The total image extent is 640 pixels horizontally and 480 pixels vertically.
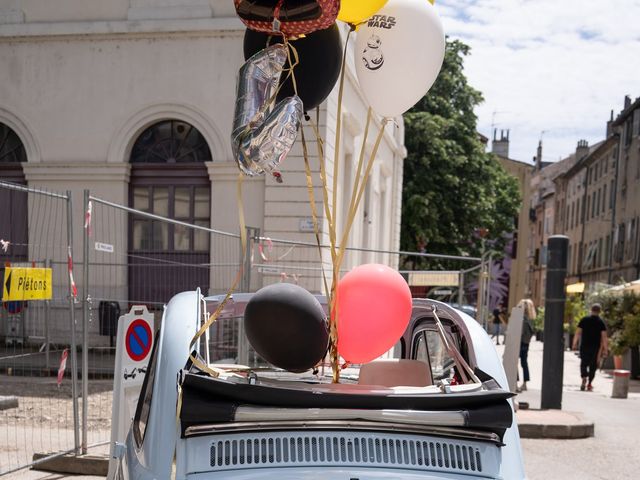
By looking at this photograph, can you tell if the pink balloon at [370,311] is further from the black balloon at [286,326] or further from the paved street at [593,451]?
the paved street at [593,451]

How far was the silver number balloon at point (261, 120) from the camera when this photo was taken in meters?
3.51

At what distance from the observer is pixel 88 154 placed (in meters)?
16.5

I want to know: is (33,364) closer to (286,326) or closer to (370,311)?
(370,311)

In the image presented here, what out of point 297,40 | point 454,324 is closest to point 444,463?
point 454,324

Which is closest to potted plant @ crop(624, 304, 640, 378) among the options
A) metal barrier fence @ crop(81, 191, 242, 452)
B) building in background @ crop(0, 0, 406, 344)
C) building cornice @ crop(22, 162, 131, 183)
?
building in background @ crop(0, 0, 406, 344)

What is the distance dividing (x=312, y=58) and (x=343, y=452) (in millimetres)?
2133

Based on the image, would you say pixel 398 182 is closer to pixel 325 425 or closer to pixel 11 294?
pixel 11 294

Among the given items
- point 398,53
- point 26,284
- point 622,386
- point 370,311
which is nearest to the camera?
point 370,311

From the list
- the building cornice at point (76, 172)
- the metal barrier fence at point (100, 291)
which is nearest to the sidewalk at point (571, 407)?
the metal barrier fence at point (100, 291)

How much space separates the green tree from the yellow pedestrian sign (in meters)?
25.7

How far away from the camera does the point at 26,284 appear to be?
6441mm

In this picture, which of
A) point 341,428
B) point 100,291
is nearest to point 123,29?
point 100,291

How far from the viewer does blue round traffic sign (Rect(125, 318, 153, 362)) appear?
5.92 meters

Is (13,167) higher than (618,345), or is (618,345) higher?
(13,167)
